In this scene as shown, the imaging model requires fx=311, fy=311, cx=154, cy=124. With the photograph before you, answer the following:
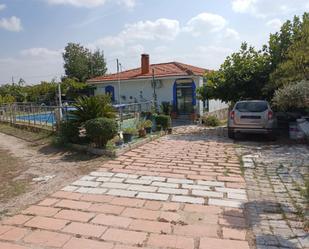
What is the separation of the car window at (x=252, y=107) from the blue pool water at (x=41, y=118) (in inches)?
282

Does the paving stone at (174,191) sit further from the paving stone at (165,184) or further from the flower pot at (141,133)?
the flower pot at (141,133)

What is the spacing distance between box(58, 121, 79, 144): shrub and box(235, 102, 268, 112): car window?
5.97m

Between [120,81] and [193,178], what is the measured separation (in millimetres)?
17449

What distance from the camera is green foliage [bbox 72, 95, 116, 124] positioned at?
32.1 ft

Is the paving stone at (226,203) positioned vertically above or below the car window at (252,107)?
below

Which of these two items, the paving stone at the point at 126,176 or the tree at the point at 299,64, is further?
the tree at the point at 299,64

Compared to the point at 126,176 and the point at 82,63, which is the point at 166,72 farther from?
the point at 82,63

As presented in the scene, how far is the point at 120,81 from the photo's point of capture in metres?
23.0

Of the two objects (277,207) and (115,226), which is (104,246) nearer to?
(115,226)

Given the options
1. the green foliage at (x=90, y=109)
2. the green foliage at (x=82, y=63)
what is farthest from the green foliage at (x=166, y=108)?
the green foliage at (x=82, y=63)

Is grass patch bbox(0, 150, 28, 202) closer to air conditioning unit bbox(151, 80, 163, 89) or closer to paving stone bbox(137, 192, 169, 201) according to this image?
paving stone bbox(137, 192, 169, 201)

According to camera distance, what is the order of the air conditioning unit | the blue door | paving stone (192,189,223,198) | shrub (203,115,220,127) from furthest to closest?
the blue door → the air conditioning unit → shrub (203,115,220,127) → paving stone (192,189,223,198)

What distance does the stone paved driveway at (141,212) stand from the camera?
381cm

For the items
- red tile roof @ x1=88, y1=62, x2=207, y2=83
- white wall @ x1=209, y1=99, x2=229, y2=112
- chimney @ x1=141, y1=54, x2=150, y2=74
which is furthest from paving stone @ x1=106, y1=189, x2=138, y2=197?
chimney @ x1=141, y1=54, x2=150, y2=74
